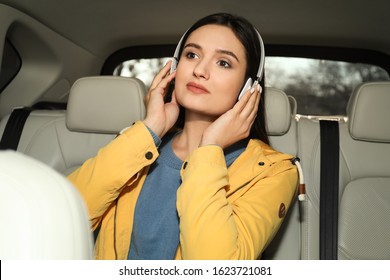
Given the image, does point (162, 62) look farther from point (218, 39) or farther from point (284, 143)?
point (218, 39)

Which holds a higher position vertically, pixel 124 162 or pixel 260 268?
pixel 124 162

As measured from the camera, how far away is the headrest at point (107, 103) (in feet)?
4.86

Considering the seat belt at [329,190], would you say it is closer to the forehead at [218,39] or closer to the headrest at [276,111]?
the headrest at [276,111]

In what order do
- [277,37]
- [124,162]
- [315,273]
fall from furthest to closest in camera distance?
[277,37] → [124,162] → [315,273]

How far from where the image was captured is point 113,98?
1.49 meters

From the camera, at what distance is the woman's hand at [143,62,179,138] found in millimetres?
1222

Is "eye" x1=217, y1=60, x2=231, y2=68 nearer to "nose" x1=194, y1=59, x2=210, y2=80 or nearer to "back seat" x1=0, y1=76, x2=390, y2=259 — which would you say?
"nose" x1=194, y1=59, x2=210, y2=80

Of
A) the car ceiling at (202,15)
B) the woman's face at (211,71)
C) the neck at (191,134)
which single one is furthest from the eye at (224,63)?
the car ceiling at (202,15)

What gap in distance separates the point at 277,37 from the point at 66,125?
1183 millimetres

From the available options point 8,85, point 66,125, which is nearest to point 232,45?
point 66,125

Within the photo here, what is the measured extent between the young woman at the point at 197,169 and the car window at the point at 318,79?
1.03m

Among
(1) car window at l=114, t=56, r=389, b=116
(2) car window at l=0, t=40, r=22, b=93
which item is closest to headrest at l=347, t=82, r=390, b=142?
(1) car window at l=114, t=56, r=389, b=116

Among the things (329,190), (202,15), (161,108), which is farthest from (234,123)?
(202,15)

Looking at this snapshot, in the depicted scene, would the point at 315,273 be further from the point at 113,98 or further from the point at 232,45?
the point at 113,98
